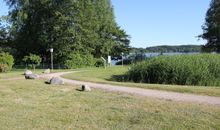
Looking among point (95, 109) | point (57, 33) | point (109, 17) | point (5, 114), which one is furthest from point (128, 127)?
point (109, 17)

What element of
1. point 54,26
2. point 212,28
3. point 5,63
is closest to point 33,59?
point 54,26

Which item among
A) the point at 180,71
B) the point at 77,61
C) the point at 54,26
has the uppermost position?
the point at 54,26

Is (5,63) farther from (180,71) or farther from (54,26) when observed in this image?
(180,71)

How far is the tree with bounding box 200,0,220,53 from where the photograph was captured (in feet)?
227

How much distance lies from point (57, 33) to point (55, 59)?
4923 millimetres

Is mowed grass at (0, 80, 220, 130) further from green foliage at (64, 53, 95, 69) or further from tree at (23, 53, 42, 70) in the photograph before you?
tree at (23, 53, 42, 70)

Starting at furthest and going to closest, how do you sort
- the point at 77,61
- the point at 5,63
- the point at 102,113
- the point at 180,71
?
the point at 77,61 → the point at 5,63 → the point at 180,71 → the point at 102,113

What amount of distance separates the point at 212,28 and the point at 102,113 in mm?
60982

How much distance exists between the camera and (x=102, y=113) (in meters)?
11.6

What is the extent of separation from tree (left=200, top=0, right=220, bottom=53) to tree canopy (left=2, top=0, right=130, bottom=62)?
1945 cm

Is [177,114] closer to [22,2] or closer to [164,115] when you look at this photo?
[164,115]

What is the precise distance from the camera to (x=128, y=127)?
991 centimetres

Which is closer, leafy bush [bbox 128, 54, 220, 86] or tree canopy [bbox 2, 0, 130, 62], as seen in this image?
leafy bush [bbox 128, 54, 220, 86]

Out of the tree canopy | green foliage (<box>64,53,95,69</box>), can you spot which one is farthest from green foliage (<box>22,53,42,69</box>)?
green foliage (<box>64,53,95,69</box>)
